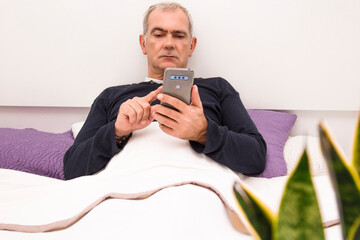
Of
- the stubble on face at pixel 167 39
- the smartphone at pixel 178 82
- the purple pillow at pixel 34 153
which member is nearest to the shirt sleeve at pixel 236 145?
the smartphone at pixel 178 82

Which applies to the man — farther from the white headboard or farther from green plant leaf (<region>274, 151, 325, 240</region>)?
green plant leaf (<region>274, 151, 325, 240</region>)

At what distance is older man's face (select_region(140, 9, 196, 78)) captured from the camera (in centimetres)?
123

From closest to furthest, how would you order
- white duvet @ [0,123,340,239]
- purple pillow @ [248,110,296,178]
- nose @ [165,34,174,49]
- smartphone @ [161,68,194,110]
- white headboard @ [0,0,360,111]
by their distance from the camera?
white duvet @ [0,123,340,239]
smartphone @ [161,68,194,110]
purple pillow @ [248,110,296,178]
nose @ [165,34,174,49]
white headboard @ [0,0,360,111]

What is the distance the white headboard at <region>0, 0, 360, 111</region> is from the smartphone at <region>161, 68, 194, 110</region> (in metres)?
0.69

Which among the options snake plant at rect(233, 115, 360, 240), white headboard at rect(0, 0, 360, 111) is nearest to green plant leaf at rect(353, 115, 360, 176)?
snake plant at rect(233, 115, 360, 240)

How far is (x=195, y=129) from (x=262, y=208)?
2.04 feet

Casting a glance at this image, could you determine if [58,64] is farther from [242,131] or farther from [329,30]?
[329,30]

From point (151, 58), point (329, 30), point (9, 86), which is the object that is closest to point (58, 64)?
point (9, 86)

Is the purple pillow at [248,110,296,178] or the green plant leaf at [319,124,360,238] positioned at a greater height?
the green plant leaf at [319,124,360,238]

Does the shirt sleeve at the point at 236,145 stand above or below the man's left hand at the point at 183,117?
below

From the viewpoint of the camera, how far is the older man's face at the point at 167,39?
1.23 metres

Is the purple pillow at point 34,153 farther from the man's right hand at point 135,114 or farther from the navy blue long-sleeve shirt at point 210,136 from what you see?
the man's right hand at point 135,114

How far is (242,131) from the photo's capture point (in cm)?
100

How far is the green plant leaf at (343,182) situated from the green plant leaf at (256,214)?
46 mm
